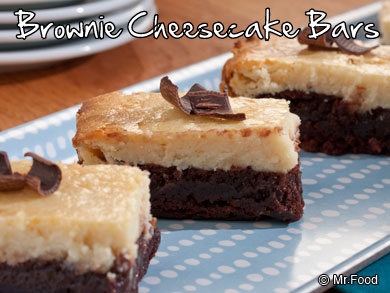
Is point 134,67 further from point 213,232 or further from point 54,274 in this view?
point 54,274

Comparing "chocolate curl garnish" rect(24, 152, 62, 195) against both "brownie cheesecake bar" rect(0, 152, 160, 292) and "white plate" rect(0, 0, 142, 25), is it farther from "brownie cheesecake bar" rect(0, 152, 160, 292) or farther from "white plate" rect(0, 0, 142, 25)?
"white plate" rect(0, 0, 142, 25)

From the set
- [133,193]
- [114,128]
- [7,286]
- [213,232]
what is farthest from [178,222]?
[7,286]

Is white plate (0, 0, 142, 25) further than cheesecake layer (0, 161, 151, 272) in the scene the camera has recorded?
Yes

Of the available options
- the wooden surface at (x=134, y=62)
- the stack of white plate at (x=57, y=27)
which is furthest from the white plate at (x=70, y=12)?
the wooden surface at (x=134, y=62)

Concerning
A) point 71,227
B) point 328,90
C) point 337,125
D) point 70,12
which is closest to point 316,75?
point 328,90

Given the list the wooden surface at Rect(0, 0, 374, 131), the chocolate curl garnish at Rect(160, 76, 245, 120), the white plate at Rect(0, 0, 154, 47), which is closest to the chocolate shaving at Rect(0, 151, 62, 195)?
the chocolate curl garnish at Rect(160, 76, 245, 120)

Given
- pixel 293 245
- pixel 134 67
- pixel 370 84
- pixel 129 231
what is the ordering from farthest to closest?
pixel 134 67
pixel 370 84
pixel 293 245
pixel 129 231

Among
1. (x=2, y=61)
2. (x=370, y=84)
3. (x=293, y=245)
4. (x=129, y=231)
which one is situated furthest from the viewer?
(x=2, y=61)
